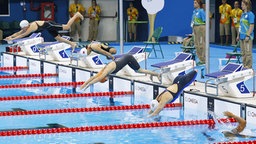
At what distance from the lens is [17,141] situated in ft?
25.5

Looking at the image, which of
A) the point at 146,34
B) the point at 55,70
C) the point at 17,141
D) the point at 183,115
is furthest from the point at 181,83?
the point at 146,34

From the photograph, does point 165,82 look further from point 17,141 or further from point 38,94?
point 17,141

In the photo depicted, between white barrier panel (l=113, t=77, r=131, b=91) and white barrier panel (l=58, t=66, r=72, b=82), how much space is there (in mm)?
1821

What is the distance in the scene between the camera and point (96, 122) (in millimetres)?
9031

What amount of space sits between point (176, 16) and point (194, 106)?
13245 mm

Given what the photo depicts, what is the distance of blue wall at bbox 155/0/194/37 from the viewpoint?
22.7 metres

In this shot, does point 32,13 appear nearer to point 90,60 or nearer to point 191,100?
point 90,60

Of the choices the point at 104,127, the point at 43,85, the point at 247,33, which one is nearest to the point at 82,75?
the point at 43,85

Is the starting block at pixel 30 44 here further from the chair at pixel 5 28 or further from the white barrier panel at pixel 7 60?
the chair at pixel 5 28

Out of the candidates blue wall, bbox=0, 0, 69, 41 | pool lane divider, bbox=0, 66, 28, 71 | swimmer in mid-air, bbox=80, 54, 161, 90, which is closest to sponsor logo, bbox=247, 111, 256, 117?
swimmer in mid-air, bbox=80, 54, 161, 90

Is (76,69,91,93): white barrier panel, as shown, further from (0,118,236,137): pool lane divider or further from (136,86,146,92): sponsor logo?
(0,118,236,137): pool lane divider

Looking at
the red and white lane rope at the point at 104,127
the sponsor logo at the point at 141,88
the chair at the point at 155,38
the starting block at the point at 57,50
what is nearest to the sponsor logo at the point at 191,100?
the red and white lane rope at the point at 104,127

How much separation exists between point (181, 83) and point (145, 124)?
3.40 ft

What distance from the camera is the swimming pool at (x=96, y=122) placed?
7.93 meters
